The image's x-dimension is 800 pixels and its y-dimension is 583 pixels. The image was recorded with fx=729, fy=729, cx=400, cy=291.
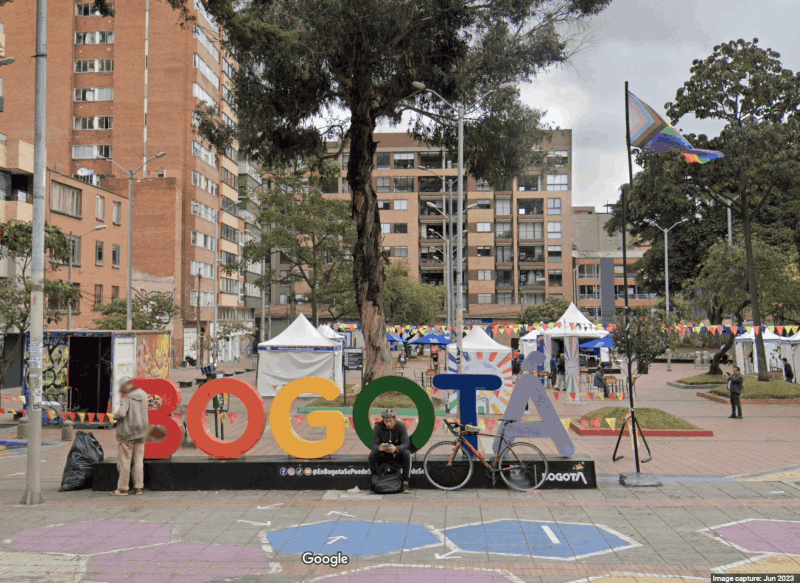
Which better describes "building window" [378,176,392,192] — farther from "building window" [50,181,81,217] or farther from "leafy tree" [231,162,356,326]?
"building window" [50,181,81,217]

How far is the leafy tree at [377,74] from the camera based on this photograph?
2294 cm

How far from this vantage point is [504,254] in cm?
8262

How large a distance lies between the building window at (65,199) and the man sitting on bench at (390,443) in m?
36.6

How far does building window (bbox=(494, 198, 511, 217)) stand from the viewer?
8212 cm

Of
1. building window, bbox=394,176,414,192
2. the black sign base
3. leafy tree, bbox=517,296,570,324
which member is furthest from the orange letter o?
building window, bbox=394,176,414,192

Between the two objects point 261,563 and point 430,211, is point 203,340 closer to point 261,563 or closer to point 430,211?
point 430,211

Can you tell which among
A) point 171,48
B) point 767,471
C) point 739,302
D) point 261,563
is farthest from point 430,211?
point 261,563

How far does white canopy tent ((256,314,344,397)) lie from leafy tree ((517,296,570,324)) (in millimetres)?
45182

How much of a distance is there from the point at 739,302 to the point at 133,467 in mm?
32682

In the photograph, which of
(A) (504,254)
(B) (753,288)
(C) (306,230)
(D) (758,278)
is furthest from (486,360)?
(A) (504,254)

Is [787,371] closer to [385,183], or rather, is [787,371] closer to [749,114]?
[749,114]

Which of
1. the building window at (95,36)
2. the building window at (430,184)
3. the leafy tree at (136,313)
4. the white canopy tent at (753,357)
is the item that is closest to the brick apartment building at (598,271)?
the building window at (430,184)

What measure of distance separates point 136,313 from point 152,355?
21051 millimetres

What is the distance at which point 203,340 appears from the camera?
54188 millimetres
